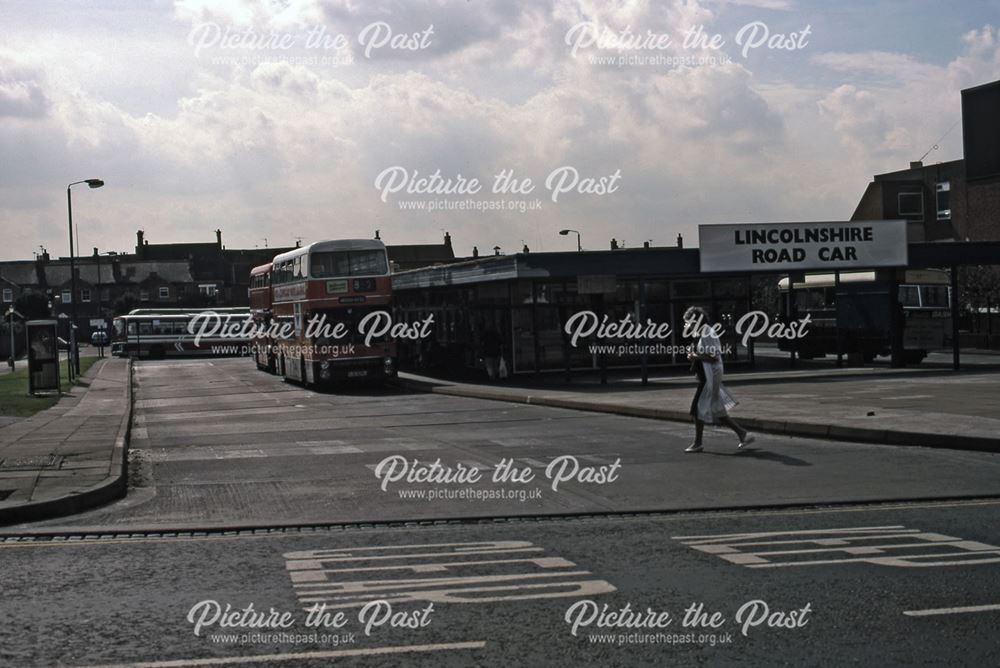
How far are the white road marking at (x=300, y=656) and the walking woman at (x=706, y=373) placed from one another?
30.0 feet

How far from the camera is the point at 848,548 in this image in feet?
28.7

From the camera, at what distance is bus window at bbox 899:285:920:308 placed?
45938 mm

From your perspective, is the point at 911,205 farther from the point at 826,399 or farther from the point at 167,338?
the point at 826,399

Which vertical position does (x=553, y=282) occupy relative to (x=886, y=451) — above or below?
above

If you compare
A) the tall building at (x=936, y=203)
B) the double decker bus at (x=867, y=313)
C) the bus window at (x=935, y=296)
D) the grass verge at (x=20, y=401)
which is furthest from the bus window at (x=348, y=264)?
the tall building at (x=936, y=203)

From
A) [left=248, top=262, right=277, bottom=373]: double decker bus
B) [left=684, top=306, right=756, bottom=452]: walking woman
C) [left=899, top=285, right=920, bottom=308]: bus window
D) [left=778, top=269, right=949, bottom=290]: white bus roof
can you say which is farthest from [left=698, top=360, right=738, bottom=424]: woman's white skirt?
[left=899, top=285, right=920, bottom=308]: bus window

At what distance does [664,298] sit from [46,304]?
9630 cm

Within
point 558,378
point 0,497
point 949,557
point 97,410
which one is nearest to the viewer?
point 949,557

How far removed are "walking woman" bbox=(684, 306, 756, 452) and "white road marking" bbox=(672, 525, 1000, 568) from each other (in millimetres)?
5446

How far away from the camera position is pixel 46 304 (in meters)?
118

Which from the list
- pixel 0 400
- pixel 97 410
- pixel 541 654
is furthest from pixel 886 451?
pixel 0 400

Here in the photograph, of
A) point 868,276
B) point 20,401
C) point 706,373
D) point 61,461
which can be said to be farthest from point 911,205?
point 61,461

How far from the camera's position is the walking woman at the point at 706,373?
1494 centimetres

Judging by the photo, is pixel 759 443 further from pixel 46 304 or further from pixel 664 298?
pixel 46 304
